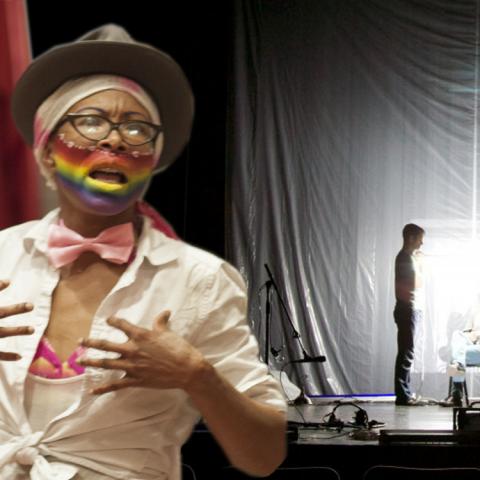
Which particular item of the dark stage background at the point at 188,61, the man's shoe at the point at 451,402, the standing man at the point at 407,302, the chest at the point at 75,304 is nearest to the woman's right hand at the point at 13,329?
the chest at the point at 75,304

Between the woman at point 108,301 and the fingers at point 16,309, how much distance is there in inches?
2.3

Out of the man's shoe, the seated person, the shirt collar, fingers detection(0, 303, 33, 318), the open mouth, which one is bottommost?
the man's shoe

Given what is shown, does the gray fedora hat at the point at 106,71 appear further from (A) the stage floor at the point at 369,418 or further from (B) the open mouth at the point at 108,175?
(A) the stage floor at the point at 369,418

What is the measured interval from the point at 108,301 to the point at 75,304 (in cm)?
6

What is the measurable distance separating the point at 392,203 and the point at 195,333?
5917 millimetres

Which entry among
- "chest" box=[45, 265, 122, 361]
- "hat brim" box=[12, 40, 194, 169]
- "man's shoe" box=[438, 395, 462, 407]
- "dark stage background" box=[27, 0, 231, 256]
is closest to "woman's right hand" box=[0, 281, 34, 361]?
"chest" box=[45, 265, 122, 361]

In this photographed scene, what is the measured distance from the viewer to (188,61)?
4363 millimetres

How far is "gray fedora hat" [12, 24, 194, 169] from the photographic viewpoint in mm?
1397

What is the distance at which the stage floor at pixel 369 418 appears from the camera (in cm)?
367

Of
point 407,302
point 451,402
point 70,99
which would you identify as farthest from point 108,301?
point 407,302

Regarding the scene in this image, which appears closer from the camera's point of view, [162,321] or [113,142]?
[162,321]

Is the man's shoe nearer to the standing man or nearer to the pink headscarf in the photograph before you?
the standing man

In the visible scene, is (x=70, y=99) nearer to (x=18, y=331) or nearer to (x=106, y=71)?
(x=106, y=71)

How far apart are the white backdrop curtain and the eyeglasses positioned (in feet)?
16.8
